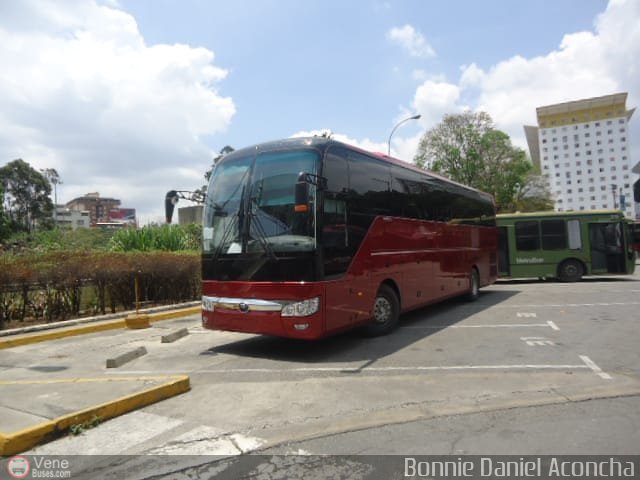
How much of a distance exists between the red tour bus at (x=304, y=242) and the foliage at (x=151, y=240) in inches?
352

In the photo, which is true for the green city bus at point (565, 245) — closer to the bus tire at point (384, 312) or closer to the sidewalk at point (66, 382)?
the bus tire at point (384, 312)

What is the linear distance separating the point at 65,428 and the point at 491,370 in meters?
5.19

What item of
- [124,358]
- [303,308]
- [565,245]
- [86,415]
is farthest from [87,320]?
[565,245]

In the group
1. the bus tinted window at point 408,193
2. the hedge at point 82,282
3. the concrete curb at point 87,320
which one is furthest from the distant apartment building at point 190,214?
the bus tinted window at point 408,193

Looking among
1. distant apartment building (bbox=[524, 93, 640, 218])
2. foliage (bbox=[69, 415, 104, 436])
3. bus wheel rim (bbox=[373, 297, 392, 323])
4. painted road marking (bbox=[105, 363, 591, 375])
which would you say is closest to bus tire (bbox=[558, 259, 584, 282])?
bus wheel rim (bbox=[373, 297, 392, 323])

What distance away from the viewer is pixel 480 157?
4047cm

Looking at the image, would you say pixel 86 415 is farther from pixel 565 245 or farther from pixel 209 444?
pixel 565 245

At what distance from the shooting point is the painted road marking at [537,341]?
769 cm

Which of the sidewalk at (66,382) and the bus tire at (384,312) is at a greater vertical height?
the bus tire at (384,312)

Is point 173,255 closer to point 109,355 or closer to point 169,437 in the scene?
point 109,355

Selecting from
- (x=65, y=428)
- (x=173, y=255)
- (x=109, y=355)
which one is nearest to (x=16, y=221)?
(x=173, y=255)

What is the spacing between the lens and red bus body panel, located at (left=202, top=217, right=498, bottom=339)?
7078 millimetres

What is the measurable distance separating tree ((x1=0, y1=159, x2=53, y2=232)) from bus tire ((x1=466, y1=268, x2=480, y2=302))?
6189 cm

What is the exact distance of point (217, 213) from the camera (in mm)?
7828
